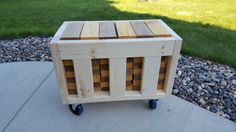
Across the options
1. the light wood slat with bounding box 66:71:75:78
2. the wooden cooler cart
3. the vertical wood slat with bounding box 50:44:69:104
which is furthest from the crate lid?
the light wood slat with bounding box 66:71:75:78

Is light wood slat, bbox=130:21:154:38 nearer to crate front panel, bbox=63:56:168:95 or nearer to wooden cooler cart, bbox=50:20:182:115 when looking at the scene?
wooden cooler cart, bbox=50:20:182:115

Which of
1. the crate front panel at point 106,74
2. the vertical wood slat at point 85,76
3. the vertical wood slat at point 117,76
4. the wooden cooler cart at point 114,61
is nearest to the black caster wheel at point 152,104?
the wooden cooler cart at point 114,61

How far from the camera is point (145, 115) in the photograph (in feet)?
5.59

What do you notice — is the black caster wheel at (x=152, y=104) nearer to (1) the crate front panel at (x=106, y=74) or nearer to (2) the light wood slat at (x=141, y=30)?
(1) the crate front panel at (x=106, y=74)

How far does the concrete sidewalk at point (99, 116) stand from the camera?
5.19 ft

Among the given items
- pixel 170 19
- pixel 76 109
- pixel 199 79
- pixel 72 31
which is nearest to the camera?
pixel 72 31

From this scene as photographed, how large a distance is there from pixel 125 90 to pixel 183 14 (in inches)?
146

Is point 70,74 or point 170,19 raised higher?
point 70,74

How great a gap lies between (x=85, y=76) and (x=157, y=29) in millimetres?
638

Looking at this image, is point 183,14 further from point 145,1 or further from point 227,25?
point 145,1

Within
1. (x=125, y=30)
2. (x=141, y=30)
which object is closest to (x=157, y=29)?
(x=141, y=30)

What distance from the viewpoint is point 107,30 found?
1.56 m

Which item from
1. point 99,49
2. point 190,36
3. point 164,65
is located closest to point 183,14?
point 190,36

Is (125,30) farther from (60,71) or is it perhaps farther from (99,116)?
(99,116)
